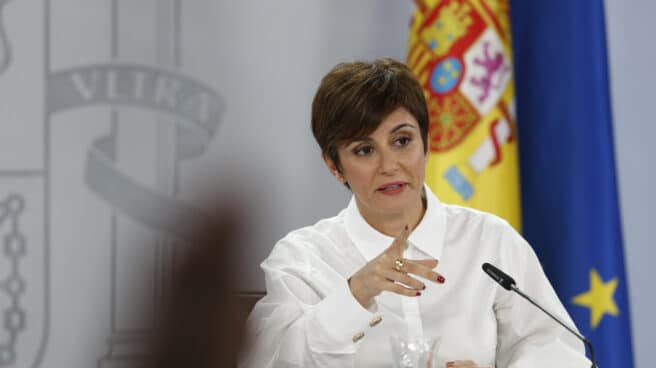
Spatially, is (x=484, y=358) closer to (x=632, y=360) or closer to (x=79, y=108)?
(x=632, y=360)

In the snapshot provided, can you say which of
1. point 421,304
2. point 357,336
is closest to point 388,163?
point 421,304

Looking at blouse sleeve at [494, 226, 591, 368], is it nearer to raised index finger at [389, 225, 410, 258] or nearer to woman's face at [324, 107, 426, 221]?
woman's face at [324, 107, 426, 221]

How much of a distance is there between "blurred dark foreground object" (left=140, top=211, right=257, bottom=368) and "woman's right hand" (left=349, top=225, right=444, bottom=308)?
112cm

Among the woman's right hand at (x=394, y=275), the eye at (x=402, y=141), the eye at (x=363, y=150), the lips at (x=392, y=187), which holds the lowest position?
the woman's right hand at (x=394, y=275)

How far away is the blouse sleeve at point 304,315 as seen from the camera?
179cm

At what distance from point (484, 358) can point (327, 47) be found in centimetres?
181

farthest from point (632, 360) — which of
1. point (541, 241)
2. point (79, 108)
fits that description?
point (79, 108)

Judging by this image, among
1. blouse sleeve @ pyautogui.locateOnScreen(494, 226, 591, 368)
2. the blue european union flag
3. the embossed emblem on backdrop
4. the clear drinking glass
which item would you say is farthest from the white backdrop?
the clear drinking glass

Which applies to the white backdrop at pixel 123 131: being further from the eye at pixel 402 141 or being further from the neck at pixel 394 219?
the eye at pixel 402 141

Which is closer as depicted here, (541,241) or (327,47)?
(541,241)

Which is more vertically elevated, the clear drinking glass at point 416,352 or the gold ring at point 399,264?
the gold ring at point 399,264

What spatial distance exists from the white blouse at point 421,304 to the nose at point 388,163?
0.18m

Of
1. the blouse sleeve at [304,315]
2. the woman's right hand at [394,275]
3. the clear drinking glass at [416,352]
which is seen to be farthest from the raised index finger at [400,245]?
the clear drinking glass at [416,352]

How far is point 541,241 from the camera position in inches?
121
